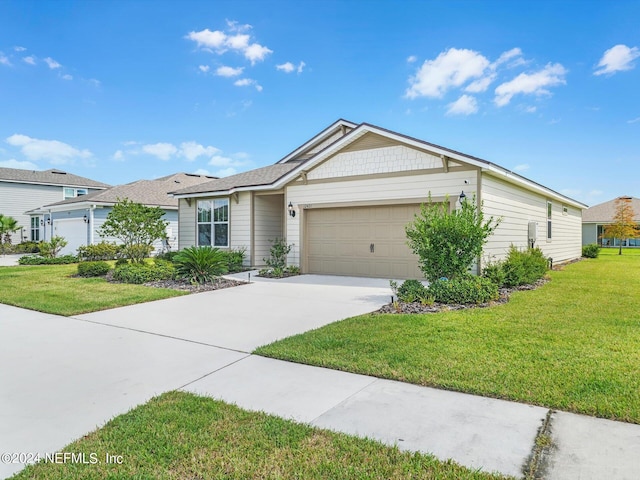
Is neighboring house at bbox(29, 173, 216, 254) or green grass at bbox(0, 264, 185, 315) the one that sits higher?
neighboring house at bbox(29, 173, 216, 254)

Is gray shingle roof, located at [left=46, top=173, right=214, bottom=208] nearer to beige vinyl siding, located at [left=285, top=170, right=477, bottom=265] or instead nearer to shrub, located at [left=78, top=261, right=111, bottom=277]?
shrub, located at [left=78, top=261, right=111, bottom=277]

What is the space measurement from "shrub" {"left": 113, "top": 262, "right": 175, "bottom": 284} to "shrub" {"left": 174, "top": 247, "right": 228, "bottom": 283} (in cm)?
79

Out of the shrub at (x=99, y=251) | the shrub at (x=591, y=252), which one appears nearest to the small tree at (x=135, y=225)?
the shrub at (x=99, y=251)

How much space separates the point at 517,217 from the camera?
43.0 feet

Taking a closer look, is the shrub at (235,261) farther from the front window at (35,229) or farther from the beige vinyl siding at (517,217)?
the front window at (35,229)

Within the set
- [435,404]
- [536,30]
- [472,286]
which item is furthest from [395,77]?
[435,404]

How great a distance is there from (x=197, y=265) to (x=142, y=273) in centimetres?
195

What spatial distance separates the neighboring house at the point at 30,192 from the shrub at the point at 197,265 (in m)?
24.2

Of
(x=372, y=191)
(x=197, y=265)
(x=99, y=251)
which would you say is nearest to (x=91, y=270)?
(x=197, y=265)

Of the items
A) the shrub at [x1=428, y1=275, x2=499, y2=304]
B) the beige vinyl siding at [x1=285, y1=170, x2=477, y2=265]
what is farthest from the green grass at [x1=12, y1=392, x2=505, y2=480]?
the beige vinyl siding at [x1=285, y1=170, x2=477, y2=265]

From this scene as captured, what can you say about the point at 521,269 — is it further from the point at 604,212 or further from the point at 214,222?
the point at 604,212

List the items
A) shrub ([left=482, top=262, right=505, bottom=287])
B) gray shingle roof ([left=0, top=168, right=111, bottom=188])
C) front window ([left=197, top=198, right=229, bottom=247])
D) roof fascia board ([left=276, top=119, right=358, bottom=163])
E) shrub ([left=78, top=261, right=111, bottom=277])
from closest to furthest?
shrub ([left=482, top=262, right=505, bottom=287]) < shrub ([left=78, top=261, right=111, bottom=277]) < front window ([left=197, top=198, right=229, bottom=247]) < roof fascia board ([left=276, top=119, right=358, bottom=163]) < gray shingle roof ([left=0, top=168, right=111, bottom=188])

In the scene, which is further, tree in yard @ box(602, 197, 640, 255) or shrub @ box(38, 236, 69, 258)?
tree in yard @ box(602, 197, 640, 255)

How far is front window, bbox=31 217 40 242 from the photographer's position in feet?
100
